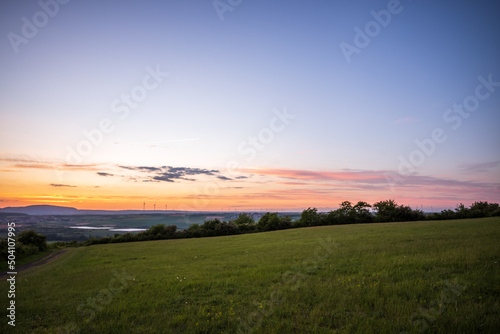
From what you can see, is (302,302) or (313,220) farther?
(313,220)

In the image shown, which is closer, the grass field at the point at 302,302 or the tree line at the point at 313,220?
the grass field at the point at 302,302

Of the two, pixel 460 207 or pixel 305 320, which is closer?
pixel 305 320

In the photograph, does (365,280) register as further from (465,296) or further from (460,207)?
(460,207)

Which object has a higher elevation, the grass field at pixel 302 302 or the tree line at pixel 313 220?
the grass field at pixel 302 302

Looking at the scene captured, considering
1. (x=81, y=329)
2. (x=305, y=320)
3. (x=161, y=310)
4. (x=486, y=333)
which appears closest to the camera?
(x=486, y=333)

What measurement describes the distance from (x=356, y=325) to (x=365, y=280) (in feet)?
13.6

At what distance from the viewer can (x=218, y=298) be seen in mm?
9930

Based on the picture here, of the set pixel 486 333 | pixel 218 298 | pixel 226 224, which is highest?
pixel 486 333

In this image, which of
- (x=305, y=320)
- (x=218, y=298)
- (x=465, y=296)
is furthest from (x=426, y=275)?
(x=218, y=298)

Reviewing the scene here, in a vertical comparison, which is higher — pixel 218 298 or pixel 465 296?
pixel 465 296

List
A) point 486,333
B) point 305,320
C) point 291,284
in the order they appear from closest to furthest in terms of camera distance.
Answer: point 486,333 → point 305,320 → point 291,284

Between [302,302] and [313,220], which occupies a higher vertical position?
[302,302]

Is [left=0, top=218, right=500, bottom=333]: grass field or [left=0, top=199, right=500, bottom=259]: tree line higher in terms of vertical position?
[left=0, top=218, right=500, bottom=333]: grass field

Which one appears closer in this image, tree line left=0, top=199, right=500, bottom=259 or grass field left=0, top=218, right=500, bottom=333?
Answer: grass field left=0, top=218, right=500, bottom=333
